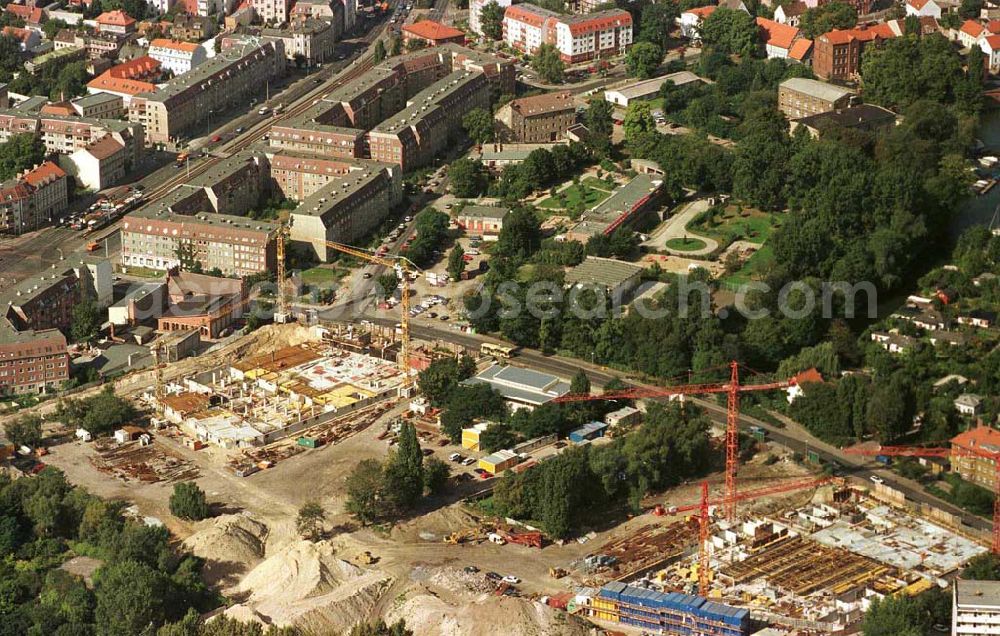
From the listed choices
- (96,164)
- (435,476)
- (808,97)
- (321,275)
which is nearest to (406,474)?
(435,476)

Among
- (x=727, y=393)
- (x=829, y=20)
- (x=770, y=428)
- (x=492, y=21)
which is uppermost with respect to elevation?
(x=829, y=20)

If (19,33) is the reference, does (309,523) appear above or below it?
below

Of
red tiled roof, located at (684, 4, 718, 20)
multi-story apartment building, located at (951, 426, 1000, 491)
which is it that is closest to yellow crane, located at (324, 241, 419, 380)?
multi-story apartment building, located at (951, 426, 1000, 491)

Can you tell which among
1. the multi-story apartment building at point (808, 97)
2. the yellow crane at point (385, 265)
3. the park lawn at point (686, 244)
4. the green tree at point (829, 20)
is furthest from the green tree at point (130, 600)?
the green tree at point (829, 20)

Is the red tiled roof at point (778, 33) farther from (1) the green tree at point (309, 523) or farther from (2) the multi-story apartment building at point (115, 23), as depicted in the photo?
(1) the green tree at point (309, 523)

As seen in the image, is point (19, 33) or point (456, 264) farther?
point (19, 33)

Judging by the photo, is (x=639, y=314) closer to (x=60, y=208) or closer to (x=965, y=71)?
(x=60, y=208)

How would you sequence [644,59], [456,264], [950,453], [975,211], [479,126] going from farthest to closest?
[644,59], [479,126], [975,211], [456,264], [950,453]

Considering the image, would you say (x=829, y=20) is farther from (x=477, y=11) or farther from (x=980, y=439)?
(x=980, y=439)
